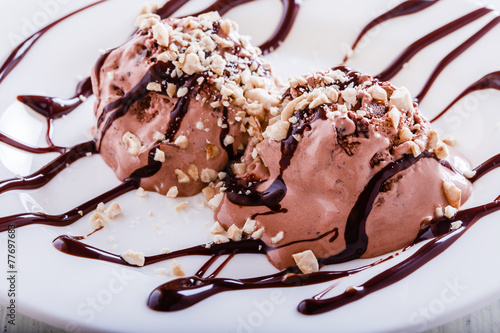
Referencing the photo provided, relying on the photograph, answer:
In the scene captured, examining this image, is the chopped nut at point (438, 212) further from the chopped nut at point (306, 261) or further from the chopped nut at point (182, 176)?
the chopped nut at point (182, 176)

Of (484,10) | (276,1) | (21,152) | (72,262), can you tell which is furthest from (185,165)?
(484,10)

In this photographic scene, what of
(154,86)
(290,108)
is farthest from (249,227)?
(154,86)

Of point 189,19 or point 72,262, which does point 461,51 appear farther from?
point 72,262

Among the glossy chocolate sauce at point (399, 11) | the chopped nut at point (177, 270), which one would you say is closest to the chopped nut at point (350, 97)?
the chopped nut at point (177, 270)

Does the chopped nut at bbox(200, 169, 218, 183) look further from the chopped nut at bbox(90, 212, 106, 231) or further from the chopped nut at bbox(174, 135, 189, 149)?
the chopped nut at bbox(90, 212, 106, 231)

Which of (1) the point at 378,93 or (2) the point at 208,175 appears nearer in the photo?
(1) the point at 378,93

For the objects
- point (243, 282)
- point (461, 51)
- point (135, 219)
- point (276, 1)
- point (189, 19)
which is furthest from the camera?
point (276, 1)

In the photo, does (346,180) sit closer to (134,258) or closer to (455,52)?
(134,258)
